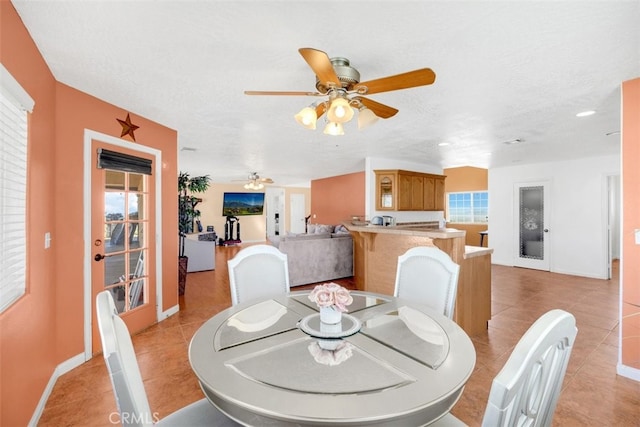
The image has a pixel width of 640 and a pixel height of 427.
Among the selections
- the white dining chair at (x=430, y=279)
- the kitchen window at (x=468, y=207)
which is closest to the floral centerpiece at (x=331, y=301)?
the white dining chair at (x=430, y=279)

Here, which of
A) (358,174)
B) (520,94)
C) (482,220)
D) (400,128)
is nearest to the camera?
(520,94)

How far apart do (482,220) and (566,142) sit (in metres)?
4.46

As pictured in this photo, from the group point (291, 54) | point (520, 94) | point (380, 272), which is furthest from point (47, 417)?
point (520, 94)

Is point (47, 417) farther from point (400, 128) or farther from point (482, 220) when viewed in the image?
point (482, 220)

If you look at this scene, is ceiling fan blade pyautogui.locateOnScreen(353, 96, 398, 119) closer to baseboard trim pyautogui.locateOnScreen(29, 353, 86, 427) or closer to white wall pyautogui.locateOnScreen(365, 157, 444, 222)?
baseboard trim pyautogui.locateOnScreen(29, 353, 86, 427)

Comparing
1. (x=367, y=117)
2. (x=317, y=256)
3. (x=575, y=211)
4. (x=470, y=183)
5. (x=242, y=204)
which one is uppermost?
(x=470, y=183)

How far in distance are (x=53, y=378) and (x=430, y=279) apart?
289 cm

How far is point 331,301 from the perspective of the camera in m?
1.39

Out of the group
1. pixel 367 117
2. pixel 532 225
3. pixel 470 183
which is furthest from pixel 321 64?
pixel 470 183

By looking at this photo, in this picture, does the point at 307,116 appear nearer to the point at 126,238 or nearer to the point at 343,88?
the point at 343,88

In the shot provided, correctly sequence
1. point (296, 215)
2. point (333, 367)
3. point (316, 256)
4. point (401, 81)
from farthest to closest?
point (296, 215) < point (316, 256) < point (401, 81) < point (333, 367)

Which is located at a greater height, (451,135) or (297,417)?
(451,135)

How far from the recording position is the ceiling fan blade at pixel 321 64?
141 cm

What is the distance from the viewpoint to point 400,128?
3686 mm
